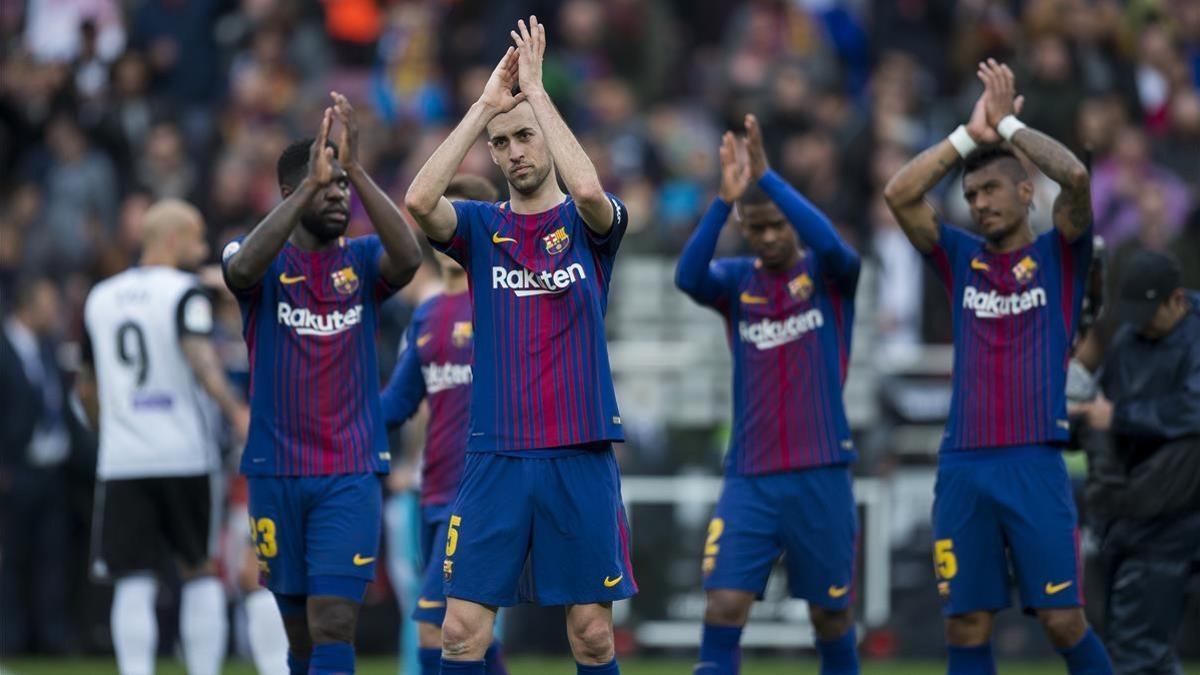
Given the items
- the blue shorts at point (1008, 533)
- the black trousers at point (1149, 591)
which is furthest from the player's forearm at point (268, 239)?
the black trousers at point (1149, 591)

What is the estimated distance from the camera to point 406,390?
1095 centimetres

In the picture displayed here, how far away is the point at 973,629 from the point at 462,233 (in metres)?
3.32

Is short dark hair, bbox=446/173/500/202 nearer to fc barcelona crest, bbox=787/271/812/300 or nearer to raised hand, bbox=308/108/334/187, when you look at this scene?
raised hand, bbox=308/108/334/187

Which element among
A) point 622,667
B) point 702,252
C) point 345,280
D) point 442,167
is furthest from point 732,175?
point 622,667

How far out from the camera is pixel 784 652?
15805mm

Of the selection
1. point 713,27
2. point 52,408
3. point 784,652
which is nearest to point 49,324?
point 52,408

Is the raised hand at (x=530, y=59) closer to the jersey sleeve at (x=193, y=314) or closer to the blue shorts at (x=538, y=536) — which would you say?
the blue shorts at (x=538, y=536)

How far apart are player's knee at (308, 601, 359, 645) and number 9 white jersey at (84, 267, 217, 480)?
271cm

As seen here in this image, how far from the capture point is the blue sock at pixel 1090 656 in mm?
9797

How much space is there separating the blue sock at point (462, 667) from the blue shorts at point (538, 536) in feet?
0.88

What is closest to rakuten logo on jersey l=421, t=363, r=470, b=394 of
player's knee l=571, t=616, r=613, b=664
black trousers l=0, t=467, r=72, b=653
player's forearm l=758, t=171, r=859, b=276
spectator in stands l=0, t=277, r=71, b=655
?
player's forearm l=758, t=171, r=859, b=276

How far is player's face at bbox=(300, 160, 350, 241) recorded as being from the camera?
31.9 ft

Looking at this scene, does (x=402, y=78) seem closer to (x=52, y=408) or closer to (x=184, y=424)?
(x=52, y=408)

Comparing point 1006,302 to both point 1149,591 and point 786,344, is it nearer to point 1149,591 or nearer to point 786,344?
point 786,344
